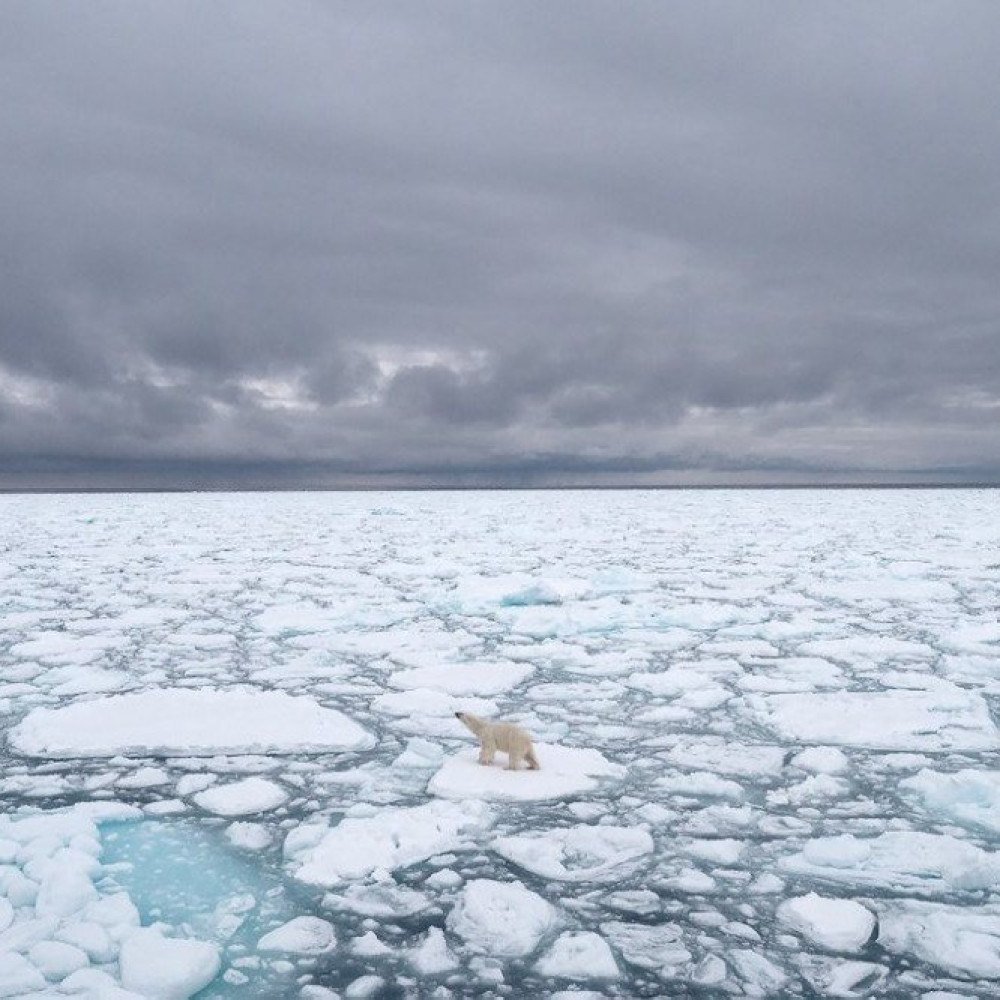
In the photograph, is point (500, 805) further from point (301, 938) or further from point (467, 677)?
point (467, 677)

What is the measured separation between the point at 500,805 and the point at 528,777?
0.77 feet

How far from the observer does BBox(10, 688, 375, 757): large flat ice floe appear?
3285 mm

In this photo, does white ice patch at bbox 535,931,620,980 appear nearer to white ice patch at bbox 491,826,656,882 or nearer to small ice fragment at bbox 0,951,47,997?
white ice patch at bbox 491,826,656,882

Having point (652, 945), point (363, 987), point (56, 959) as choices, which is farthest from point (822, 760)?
point (56, 959)

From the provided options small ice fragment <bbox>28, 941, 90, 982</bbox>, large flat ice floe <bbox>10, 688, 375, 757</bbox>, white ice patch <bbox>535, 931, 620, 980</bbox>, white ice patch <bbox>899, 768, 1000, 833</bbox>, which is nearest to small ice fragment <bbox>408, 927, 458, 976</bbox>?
white ice patch <bbox>535, 931, 620, 980</bbox>

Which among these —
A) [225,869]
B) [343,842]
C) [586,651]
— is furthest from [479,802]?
[586,651]

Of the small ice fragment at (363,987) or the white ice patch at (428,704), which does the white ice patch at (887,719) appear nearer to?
the white ice patch at (428,704)

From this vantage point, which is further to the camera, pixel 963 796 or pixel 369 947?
pixel 963 796

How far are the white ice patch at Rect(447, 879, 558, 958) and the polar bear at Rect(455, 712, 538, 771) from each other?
2.81 feet

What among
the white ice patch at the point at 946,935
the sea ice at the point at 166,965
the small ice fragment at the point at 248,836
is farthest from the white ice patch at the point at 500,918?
the white ice patch at the point at 946,935

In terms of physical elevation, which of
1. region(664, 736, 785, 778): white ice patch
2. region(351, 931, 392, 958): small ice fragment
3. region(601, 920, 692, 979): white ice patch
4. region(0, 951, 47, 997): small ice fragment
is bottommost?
region(664, 736, 785, 778): white ice patch

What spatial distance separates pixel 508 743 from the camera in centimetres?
303

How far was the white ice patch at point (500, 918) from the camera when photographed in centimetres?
190

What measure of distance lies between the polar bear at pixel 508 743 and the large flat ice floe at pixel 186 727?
0.59 m
